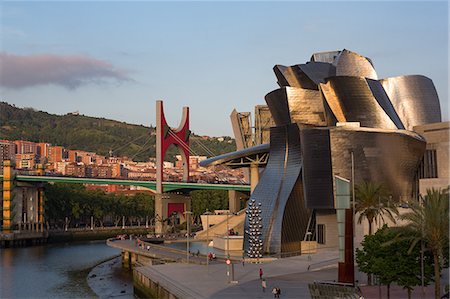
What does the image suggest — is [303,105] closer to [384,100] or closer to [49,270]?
[384,100]

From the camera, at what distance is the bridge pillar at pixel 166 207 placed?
342 feet

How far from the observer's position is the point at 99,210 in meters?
131

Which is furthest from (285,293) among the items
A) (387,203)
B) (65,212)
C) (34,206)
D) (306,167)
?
(65,212)

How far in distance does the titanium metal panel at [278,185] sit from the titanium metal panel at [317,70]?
5493 millimetres

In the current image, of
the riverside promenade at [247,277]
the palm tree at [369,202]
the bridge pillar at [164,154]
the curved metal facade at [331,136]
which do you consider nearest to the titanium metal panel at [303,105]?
the curved metal facade at [331,136]

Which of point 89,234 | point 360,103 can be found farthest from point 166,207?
point 360,103

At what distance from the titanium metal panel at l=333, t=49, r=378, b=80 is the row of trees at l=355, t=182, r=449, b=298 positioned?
29.5 meters

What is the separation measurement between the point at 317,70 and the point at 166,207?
164 ft

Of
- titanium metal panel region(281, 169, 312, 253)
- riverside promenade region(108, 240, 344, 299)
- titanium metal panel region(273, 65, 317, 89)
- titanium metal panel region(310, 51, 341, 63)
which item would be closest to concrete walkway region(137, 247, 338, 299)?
riverside promenade region(108, 240, 344, 299)

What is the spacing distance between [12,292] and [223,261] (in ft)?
51.4

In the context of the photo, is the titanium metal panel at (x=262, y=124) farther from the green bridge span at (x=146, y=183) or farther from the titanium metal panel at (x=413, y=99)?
the titanium metal panel at (x=413, y=99)

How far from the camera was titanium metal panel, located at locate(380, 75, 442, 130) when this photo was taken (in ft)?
205

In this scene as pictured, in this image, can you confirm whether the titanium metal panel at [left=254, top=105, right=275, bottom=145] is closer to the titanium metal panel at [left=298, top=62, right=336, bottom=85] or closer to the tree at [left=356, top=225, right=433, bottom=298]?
the titanium metal panel at [left=298, top=62, right=336, bottom=85]

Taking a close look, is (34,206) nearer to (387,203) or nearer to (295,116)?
(295,116)
